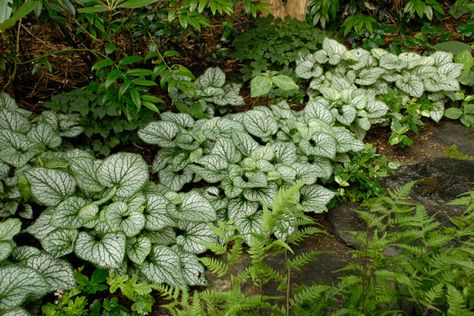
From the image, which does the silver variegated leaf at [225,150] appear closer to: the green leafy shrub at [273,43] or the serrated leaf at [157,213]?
the serrated leaf at [157,213]

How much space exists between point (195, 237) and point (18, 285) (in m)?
0.87

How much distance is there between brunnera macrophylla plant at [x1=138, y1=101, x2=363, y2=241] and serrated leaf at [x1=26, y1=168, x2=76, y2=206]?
1.73 feet

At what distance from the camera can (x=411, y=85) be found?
3688 millimetres

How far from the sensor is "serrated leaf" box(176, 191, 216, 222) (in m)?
2.61

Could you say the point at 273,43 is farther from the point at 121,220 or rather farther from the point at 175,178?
the point at 121,220

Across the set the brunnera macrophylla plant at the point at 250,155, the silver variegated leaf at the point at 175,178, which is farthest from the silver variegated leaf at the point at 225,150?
the silver variegated leaf at the point at 175,178

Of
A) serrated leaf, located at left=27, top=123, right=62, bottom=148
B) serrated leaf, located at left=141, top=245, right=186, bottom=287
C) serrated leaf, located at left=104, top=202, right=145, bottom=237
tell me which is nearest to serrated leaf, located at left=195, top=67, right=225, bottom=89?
serrated leaf, located at left=27, top=123, right=62, bottom=148

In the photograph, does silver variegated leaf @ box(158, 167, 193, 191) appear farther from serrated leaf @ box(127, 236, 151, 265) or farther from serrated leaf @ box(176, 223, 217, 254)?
serrated leaf @ box(127, 236, 151, 265)

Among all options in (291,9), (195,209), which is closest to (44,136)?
(195,209)

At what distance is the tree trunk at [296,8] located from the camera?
4.47 m

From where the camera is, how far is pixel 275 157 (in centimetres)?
303

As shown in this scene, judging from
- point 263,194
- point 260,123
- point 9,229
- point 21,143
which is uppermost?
point 21,143

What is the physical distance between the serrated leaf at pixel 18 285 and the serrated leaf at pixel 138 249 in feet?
1.35

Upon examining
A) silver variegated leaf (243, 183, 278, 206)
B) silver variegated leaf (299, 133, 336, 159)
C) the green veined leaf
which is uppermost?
the green veined leaf
